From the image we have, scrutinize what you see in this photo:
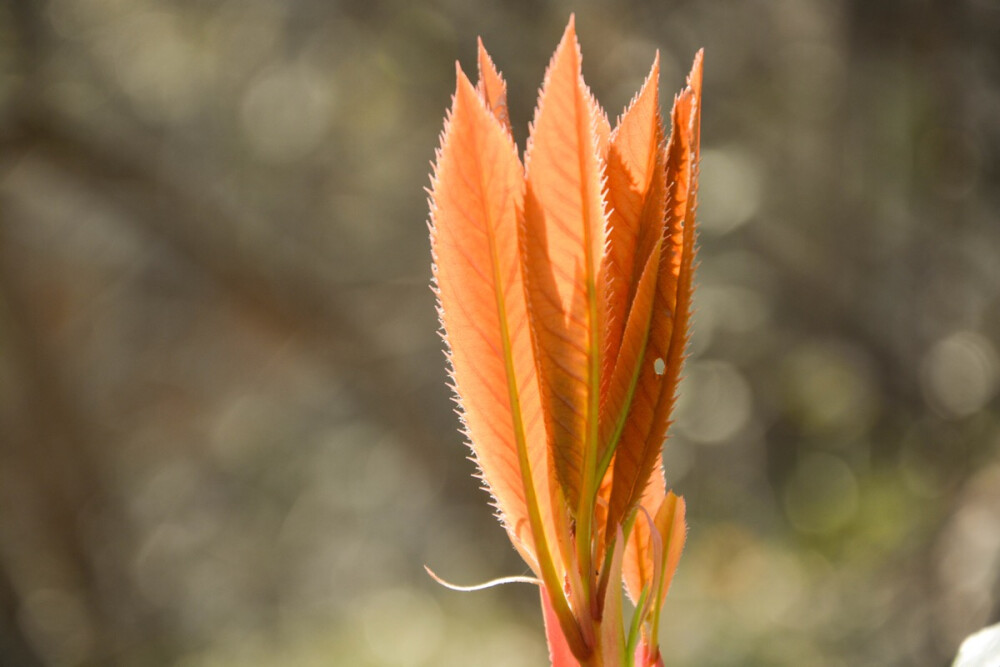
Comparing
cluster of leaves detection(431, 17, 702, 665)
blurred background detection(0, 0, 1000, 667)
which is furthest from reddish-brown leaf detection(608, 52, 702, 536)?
blurred background detection(0, 0, 1000, 667)

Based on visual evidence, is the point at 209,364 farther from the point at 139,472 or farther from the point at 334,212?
the point at 334,212

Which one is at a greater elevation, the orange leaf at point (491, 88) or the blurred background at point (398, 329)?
the orange leaf at point (491, 88)

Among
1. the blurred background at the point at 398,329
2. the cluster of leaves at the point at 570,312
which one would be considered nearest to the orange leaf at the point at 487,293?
the cluster of leaves at the point at 570,312

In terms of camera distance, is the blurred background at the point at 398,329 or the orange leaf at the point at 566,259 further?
the blurred background at the point at 398,329

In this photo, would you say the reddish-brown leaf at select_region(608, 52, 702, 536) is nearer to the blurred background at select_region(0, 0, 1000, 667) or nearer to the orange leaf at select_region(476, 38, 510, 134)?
the orange leaf at select_region(476, 38, 510, 134)

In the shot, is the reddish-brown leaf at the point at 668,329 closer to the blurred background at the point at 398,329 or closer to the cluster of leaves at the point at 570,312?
the cluster of leaves at the point at 570,312

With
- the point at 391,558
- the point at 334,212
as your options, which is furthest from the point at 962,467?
the point at 334,212
